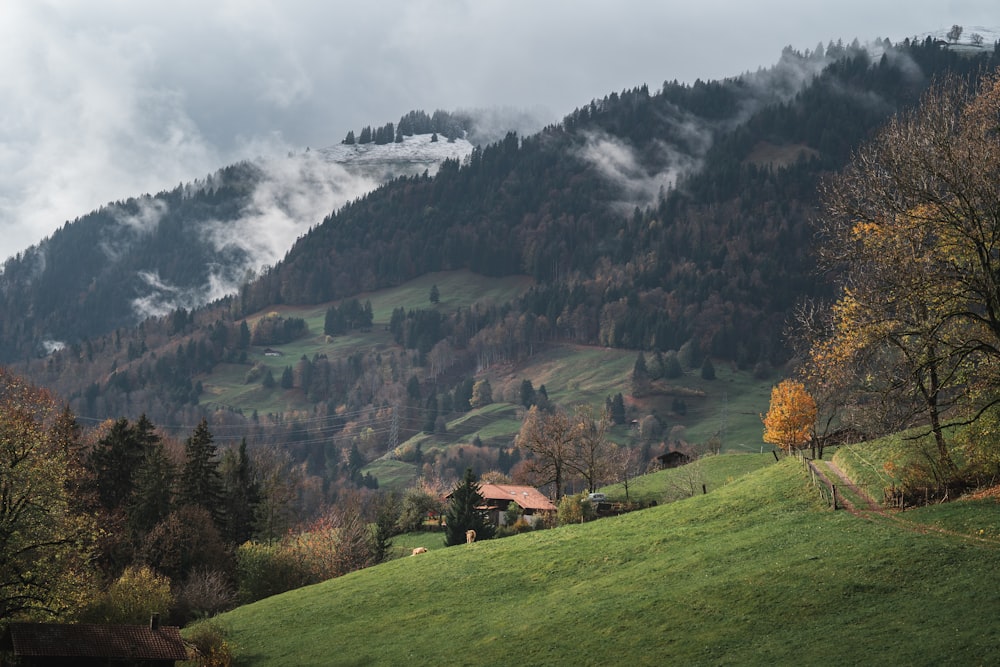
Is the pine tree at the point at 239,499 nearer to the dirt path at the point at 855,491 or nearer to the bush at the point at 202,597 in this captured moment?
the bush at the point at 202,597

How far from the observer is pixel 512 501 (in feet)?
422

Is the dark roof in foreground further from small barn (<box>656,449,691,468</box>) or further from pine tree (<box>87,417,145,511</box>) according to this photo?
small barn (<box>656,449,691,468</box>)

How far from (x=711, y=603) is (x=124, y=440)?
71.3 meters

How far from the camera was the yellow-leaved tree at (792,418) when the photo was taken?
84625mm

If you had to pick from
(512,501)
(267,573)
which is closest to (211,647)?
(267,573)

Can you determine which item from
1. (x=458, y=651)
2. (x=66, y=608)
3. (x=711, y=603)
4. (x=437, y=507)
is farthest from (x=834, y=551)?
(x=437, y=507)

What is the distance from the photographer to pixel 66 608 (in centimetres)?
4834

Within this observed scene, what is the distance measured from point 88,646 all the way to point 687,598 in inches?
1203

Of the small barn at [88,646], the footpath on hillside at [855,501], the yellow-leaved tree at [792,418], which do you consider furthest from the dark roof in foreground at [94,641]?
the yellow-leaved tree at [792,418]

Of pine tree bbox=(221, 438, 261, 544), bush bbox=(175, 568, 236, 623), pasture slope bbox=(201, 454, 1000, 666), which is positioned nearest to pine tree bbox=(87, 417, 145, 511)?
pine tree bbox=(221, 438, 261, 544)

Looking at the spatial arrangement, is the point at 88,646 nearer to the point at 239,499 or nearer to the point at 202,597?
the point at 202,597

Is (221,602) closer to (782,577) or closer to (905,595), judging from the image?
Result: (782,577)

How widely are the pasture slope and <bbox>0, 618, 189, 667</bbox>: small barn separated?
13.3 feet

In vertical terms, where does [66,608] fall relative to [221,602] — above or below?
above
